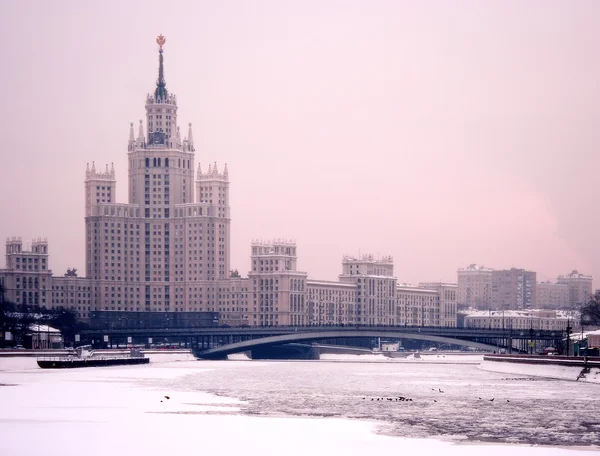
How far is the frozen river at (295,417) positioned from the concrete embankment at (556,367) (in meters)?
4.58

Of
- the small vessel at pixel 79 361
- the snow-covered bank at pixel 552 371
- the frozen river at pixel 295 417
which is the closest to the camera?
the frozen river at pixel 295 417

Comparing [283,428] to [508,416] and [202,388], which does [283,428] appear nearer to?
[508,416]

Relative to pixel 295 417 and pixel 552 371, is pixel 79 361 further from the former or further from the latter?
pixel 295 417

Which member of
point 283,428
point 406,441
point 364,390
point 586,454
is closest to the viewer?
point 586,454

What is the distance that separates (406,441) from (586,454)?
33.4 ft

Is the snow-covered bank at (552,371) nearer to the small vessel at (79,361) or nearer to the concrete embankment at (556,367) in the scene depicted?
the concrete embankment at (556,367)

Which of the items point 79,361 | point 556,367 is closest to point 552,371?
point 556,367

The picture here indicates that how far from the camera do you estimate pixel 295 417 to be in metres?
87.7

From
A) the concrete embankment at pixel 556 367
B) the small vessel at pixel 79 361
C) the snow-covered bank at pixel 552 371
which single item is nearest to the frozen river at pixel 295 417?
the snow-covered bank at pixel 552 371

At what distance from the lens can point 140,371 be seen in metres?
168

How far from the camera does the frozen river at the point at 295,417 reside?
72.1m

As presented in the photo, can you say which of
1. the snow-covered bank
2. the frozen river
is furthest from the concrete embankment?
the frozen river

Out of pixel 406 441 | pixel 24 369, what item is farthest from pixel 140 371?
pixel 406 441

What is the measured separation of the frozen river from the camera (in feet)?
236
